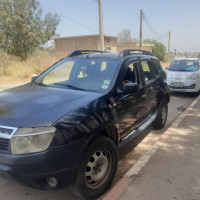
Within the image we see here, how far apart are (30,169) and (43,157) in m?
0.18

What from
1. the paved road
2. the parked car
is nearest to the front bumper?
the parked car

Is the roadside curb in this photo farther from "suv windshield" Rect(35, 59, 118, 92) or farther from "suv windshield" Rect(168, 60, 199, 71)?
"suv windshield" Rect(168, 60, 199, 71)

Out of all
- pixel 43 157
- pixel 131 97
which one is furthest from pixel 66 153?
pixel 131 97

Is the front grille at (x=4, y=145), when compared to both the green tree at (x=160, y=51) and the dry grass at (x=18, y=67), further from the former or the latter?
the green tree at (x=160, y=51)

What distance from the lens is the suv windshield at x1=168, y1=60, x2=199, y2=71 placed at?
978 cm

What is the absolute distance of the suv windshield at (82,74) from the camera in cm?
334

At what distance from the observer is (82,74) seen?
3686mm

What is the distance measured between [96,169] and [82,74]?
1627 mm

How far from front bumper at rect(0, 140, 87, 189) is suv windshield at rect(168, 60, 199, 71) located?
8.79m

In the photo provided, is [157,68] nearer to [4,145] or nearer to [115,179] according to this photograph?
[115,179]

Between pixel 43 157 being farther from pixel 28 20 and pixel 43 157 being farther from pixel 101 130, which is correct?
pixel 28 20

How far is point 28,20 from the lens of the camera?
18.1 meters

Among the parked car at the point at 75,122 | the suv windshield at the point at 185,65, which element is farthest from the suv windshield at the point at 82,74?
the suv windshield at the point at 185,65

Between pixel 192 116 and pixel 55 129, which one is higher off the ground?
pixel 55 129
